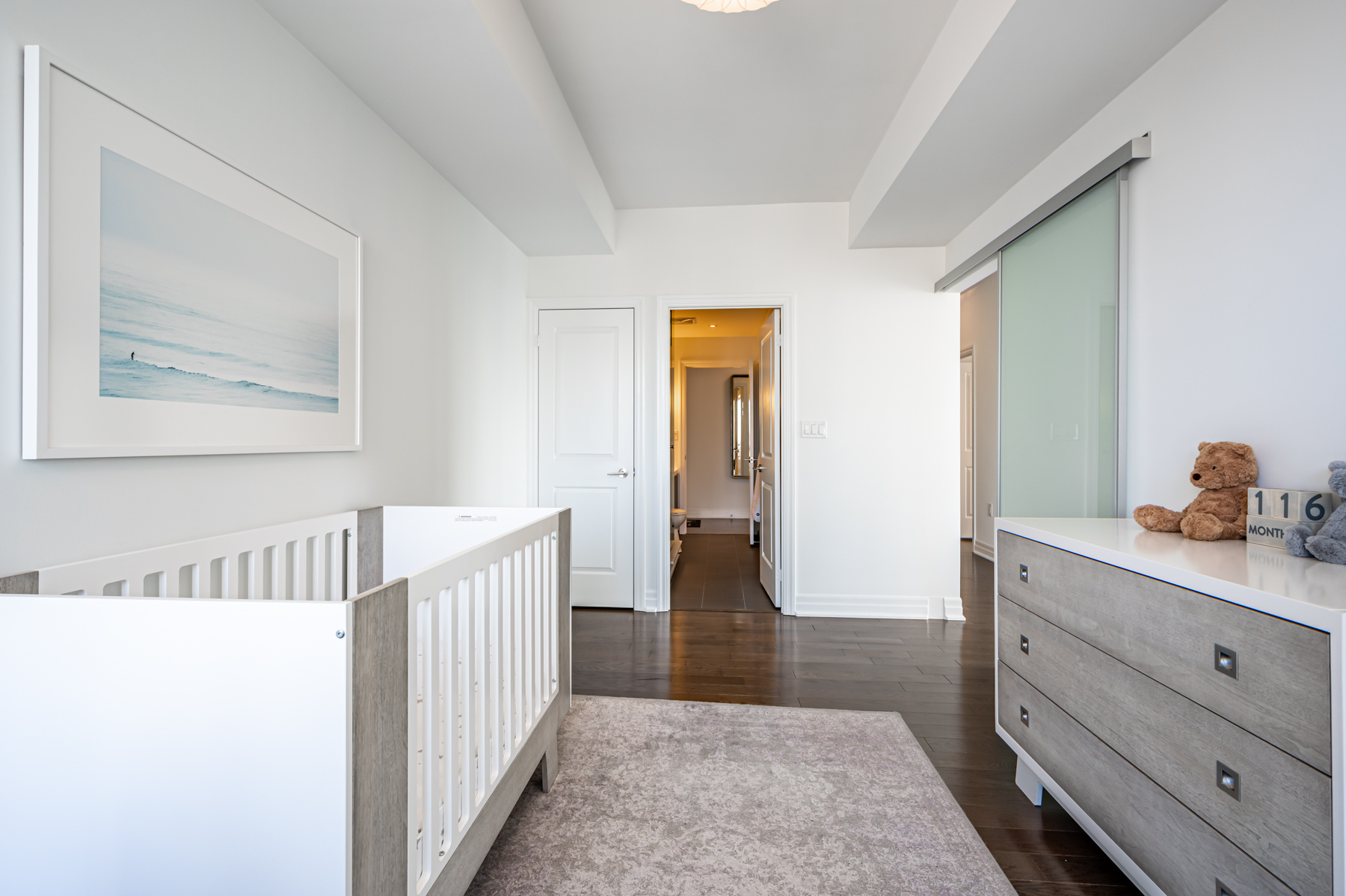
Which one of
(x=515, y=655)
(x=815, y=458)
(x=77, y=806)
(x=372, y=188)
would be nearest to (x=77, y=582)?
(x=77, y=806)

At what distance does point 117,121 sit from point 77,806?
122 cm

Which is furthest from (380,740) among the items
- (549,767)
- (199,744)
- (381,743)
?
(549,767)

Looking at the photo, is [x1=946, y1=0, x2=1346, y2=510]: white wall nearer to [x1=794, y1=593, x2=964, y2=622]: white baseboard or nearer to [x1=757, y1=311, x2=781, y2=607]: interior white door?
[x1=794, y1=593, x2=964, y2=622]: white baseboard

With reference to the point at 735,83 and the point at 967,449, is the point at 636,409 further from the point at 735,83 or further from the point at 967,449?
the point at 967,449

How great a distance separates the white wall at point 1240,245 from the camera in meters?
1.34

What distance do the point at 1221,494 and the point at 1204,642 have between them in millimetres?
638

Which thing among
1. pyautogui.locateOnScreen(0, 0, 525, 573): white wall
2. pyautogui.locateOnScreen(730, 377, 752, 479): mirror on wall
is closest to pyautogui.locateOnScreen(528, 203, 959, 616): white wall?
pyautogui.locateOnScreen(0, 0, 525, 573): white wall

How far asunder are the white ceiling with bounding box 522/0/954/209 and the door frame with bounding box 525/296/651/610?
27.8 inches

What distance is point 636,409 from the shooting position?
3.73 metres

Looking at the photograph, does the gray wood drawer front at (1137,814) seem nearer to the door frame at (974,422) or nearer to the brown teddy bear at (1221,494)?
the brown teddy bear at (1221,494)

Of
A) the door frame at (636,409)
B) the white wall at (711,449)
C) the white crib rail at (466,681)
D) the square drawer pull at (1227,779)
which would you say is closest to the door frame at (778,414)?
the door frame at (636,409)

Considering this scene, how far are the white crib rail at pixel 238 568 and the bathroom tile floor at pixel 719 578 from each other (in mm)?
2319

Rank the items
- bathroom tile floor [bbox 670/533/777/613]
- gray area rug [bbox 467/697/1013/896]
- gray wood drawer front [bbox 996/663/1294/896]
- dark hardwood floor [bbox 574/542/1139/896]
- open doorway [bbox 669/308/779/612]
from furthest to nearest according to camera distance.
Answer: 1. open doorway [bbox 669/308/779/612]
2. bathroom tile floor [bbox 670/533/777/613]
3. dark hardwood floor [bbox 574/542/1139/896]
4. gray area rug [bbox 467/697/1013/896]
5. gray wood drawer front [bbox 996/663/1294/896]

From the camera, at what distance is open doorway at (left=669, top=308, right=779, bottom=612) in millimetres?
4387
